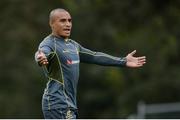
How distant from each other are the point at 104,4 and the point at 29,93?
1124cm

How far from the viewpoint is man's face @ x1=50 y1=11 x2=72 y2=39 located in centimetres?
1102

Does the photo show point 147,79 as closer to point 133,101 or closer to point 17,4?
point 133,101

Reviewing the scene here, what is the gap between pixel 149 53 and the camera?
36.8 m

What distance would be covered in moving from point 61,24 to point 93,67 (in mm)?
28027

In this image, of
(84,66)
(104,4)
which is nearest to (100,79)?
(84,66)

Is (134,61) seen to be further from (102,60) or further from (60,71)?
(60,71)

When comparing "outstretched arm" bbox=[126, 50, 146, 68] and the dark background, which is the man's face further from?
the dark background

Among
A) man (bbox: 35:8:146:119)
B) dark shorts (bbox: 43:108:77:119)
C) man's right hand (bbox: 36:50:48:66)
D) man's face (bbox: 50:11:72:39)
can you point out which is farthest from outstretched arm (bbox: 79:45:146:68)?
man's right hand (bbox: 36:50:48:66)

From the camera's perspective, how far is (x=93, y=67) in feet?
128

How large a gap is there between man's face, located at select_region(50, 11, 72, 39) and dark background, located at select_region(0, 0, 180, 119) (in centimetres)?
2006

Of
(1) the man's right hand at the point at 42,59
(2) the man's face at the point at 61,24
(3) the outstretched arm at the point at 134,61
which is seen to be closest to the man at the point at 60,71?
(2) the man's face at the point at 61,24

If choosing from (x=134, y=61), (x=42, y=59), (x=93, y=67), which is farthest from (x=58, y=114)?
(x=93, y=67)

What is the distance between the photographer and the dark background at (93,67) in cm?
3425

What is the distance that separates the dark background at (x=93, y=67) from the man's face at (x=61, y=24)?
2006cm
